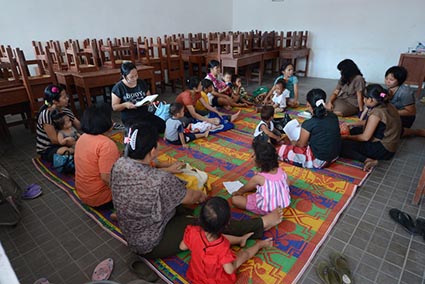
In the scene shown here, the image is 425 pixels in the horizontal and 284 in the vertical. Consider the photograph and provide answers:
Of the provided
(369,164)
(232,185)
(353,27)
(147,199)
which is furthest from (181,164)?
(353,27)

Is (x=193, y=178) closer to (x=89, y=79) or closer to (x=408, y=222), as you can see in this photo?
(x=408, y=222)

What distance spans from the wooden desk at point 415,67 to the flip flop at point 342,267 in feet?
15.8

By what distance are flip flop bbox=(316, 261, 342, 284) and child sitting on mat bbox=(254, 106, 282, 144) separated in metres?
1.49

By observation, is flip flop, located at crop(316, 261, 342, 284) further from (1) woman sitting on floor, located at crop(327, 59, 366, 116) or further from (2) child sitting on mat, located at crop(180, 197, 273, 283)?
(1) woman sitting on floor, located at crop(327, 59, 366, 116)

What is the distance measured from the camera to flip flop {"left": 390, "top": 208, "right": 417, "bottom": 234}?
1.76m

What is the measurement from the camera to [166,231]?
1528 millimetres

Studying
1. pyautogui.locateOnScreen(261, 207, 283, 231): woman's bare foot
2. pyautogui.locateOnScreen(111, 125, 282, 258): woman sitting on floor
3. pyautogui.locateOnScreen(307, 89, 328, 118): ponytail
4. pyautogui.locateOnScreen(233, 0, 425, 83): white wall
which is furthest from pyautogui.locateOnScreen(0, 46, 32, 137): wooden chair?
pyautogui.locateOnScreen(233, 0, 425, 83): white wall

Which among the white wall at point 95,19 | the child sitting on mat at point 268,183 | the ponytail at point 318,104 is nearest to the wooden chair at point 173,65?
the white wall at point 95,19

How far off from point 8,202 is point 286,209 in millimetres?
2191

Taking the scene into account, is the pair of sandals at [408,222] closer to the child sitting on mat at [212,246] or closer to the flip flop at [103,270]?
the child sitting on mat at [212,246]

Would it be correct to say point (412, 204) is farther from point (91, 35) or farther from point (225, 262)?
point (91, 35)

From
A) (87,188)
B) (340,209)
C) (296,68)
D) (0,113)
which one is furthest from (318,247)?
(296,68)

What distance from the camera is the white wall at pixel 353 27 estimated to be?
5.58m

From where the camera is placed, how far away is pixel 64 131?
2725 millimetres
